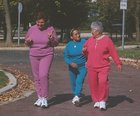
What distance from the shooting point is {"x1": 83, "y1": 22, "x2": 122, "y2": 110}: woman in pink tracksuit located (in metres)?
10.5

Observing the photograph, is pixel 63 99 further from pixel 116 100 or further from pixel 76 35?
pixel 76 35

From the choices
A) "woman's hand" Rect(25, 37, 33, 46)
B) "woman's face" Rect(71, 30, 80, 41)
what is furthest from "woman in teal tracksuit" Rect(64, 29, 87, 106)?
"woman's hand" Rect(25, 37, 33, 46)

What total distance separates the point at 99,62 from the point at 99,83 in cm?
40

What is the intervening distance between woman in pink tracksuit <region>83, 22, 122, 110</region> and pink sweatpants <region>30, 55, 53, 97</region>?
77 centimetres

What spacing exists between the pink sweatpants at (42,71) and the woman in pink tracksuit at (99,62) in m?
0.77

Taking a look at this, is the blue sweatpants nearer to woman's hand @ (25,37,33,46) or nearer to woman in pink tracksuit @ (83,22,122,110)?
woman in pink tracksuit @ (83,22,122,110)

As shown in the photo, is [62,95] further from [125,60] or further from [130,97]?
[125,60]

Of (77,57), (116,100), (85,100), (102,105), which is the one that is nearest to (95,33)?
(77,57)

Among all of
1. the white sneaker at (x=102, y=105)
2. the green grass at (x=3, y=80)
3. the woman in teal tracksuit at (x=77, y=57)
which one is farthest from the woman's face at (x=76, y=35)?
the green grass at (x=3, y=80)

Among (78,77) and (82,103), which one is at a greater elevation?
(78,77)

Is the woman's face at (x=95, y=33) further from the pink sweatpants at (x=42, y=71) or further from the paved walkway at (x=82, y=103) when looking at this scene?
the paved walkway at (x=82, y=103)

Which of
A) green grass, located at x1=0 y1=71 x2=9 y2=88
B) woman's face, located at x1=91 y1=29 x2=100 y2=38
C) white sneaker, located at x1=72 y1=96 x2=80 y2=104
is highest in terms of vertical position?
woman's face, located at x1=91 y1=29 x2=100 y2=38

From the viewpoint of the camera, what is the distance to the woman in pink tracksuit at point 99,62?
34.4 feet

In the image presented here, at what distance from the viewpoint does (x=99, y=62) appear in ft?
34.5
